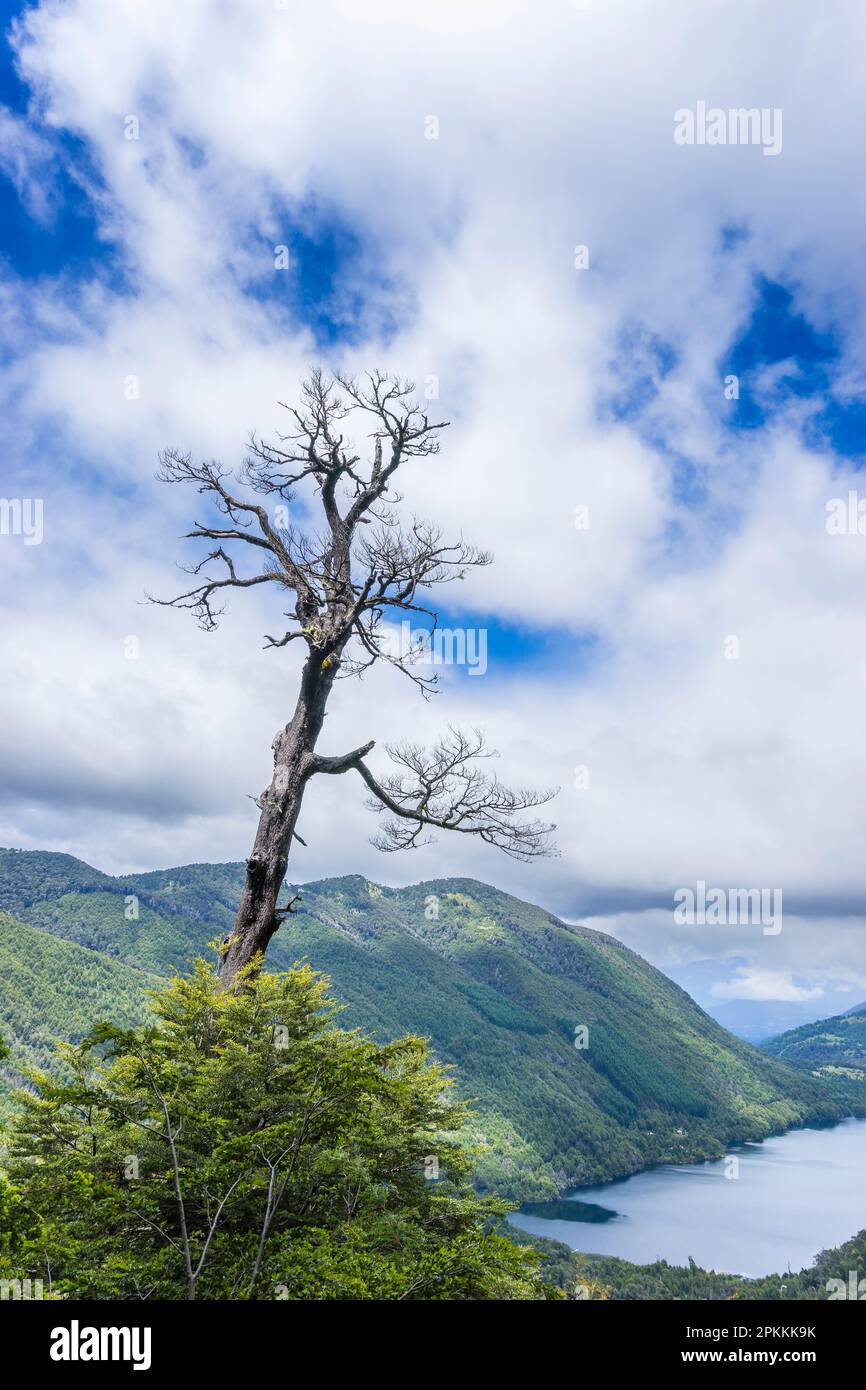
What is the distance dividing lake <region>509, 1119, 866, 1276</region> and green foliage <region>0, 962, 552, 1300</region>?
9836cm

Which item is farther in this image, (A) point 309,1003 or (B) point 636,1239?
(B) point 636,1239

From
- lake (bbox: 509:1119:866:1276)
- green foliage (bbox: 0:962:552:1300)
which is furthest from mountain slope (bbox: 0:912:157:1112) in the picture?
green foliage (bbox: 0:962:552:1300)

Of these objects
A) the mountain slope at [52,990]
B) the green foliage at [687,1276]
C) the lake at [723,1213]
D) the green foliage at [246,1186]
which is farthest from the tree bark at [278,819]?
the mountain slope at [52,990]

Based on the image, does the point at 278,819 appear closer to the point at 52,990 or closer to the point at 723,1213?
the point at 52,990

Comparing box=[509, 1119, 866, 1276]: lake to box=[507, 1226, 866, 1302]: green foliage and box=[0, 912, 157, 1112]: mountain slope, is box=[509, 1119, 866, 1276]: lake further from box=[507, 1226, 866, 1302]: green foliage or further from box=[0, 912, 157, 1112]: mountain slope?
box=[0, 912, 157, 1112]: mountain slope

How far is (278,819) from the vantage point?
8.38m

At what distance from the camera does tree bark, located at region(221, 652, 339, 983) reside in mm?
8023

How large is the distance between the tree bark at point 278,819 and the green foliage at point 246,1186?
1.66 meters

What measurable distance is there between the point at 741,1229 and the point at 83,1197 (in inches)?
4920

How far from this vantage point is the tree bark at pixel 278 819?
26.3 feet

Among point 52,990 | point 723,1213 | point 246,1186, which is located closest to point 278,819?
point 246,1186
